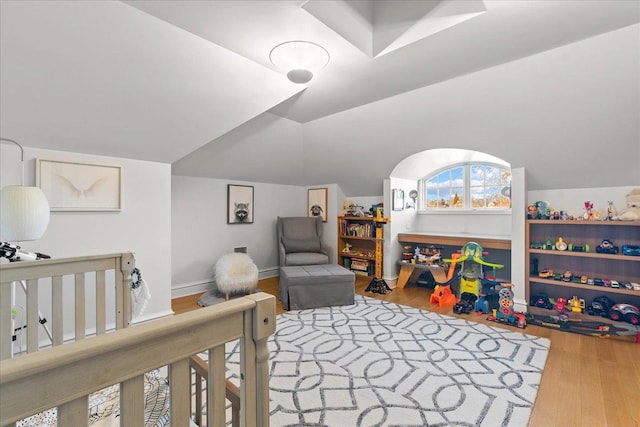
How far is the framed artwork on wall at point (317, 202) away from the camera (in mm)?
5230

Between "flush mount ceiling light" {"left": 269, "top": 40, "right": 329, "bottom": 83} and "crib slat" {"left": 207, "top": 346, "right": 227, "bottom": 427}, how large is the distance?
6.38 feet

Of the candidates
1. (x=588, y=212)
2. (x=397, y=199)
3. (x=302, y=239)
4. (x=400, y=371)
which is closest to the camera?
(x=400, y=371)

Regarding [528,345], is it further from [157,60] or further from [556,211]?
[157,60]

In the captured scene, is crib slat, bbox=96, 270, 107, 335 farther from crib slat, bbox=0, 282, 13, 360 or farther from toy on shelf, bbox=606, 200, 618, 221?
toy on shelf, bbox=606, 200, 618, 221

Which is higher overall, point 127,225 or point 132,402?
point 127,225

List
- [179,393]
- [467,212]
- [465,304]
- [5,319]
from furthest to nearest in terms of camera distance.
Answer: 1. [467,212]
2. [465,304]
3. [5,319]
4. [179,393]

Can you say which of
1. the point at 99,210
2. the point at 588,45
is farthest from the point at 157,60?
the point at 588,45

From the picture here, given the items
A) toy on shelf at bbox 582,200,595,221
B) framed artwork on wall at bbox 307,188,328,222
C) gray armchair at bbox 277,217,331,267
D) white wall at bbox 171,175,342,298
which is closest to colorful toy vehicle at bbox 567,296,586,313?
toy on shelf at bbox 582,200,595,221

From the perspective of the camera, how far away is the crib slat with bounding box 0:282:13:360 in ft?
4.31

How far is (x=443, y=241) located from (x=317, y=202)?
90.2 inches

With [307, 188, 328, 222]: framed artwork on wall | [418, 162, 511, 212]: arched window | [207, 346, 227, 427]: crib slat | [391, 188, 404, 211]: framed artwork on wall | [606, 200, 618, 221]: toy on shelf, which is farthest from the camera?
[307, 188, 328, 222]: framed artwork on wall

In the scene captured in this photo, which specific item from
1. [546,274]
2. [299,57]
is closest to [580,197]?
[546,274]

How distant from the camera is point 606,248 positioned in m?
2.91

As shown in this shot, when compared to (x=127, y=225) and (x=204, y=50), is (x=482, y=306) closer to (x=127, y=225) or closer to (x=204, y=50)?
(x=204, y=50)
